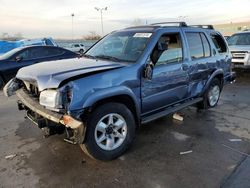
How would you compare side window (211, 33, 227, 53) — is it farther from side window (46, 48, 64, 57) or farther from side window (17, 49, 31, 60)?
side window (17, 49, 31, 60)

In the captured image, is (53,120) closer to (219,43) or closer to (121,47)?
(121,47)

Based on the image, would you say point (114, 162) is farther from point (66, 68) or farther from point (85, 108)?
point (66, 68)

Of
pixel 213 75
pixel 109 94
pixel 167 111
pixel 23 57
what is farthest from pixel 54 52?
pixel 109 94

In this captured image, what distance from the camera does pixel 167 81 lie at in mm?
4684

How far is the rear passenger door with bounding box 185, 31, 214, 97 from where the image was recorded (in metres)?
5.33

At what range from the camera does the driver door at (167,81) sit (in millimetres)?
4414

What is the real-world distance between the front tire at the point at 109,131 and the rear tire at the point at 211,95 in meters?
2.60

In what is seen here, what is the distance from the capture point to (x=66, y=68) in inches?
156

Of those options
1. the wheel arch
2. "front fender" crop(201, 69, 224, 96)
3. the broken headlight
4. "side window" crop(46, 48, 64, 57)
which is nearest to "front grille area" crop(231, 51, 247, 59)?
"front fender" crop(201, 69, 224, 96)

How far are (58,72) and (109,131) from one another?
1.08m

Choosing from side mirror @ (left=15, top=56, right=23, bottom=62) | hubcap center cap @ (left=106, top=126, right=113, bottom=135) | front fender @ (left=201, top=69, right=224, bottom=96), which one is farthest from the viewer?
side mirror @ (left=15, top=56, right=23, bottom=62)

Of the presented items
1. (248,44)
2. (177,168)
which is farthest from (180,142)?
(248,44)

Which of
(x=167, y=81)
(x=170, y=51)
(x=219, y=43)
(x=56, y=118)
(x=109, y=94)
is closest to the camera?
(x=56, y=118)

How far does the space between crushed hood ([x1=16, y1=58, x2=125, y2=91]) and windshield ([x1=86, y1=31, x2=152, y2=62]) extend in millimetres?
327
